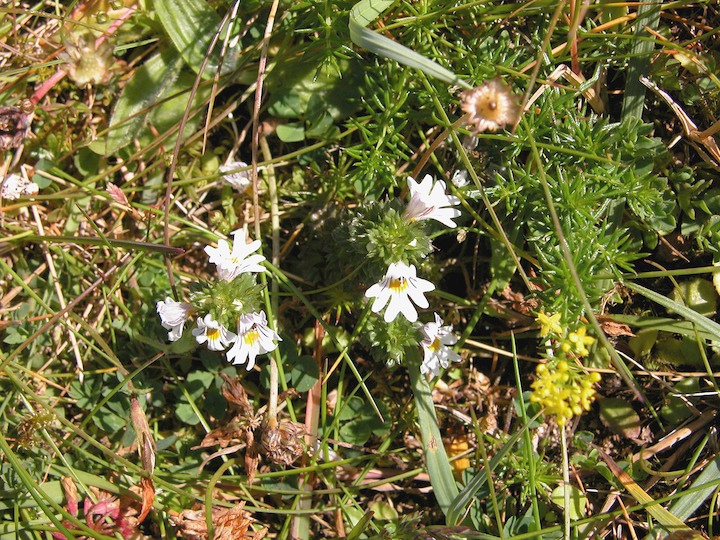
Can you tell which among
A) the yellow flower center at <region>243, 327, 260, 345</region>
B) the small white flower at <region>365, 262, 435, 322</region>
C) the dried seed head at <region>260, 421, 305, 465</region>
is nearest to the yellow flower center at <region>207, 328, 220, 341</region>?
the yellow flower center at <region>243, 327, 260, 345</region>

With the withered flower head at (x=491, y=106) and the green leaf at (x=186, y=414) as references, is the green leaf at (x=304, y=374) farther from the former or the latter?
the withered flower head at (x=491, y=106)

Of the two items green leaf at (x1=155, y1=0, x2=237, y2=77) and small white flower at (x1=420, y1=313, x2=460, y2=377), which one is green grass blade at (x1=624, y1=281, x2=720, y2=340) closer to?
small white flower at (x1=420, y1=313, x2=460, y2=377)

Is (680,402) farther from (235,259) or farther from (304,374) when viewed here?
(235,259)

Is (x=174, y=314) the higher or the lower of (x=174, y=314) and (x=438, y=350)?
the higher

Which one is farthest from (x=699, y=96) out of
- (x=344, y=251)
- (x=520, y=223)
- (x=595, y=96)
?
(x=344, y=251)

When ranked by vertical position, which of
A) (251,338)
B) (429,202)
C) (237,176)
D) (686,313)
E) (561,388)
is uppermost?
(237,176)

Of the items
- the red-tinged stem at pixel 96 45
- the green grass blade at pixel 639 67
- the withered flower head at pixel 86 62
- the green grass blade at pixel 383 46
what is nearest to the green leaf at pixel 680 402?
the green grass blade at pixel 639 67

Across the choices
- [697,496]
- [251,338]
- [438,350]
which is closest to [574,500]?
[697,496]
